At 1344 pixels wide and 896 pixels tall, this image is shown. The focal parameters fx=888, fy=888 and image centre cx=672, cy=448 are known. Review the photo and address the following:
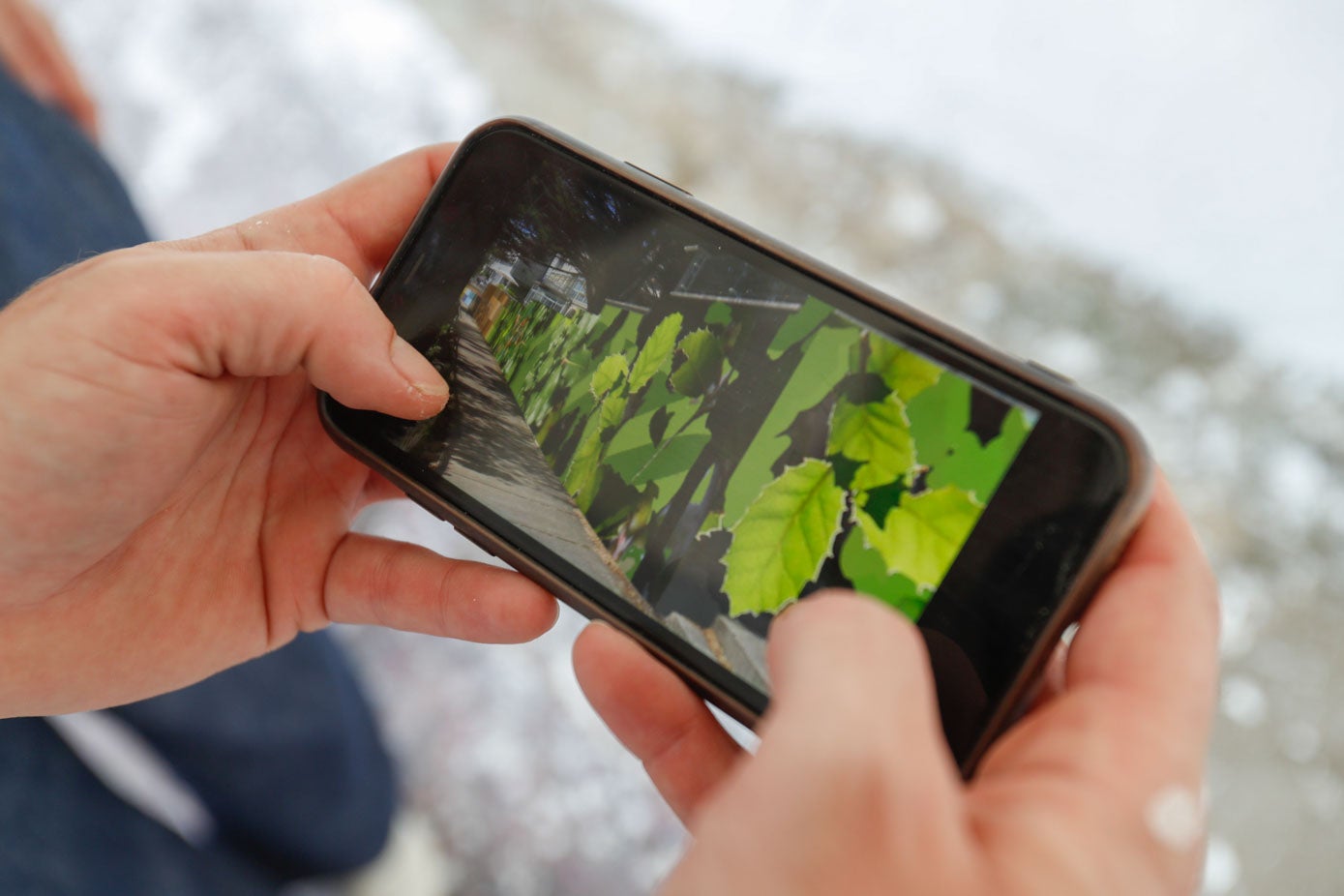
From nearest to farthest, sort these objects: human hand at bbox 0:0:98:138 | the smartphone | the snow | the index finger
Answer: the smartphone → the index finger → human hand at bbox 0:0:98:138 → the snow

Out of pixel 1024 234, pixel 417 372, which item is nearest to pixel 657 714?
pixel 417 372

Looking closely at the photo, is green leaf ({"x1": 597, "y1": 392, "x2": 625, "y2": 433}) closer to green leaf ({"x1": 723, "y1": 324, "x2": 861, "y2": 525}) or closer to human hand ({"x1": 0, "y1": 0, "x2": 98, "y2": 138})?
green leaf ({"x1": 723, "y1": 324, "x2": 861, "y2": 525})

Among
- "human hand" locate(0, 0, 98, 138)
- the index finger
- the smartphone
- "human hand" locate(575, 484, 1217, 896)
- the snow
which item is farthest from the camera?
the snow

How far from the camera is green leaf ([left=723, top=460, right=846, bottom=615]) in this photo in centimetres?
39

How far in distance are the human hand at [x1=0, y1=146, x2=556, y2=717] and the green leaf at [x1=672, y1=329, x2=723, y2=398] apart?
130 mm

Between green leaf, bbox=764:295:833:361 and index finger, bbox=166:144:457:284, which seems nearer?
green leaf, bbox=764:295:833:361

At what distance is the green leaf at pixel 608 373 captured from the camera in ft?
1.47

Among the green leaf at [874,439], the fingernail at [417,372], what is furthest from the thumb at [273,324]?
the green leaf at [874,439]

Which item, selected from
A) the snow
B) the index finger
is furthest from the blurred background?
the index finger

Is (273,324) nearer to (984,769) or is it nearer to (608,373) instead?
(608,373)

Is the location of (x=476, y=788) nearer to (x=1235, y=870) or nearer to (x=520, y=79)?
(x=1235, y=870)

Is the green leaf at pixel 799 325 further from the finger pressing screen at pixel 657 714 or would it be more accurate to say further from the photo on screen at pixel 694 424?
the finger pressing screen at pixel 657 714

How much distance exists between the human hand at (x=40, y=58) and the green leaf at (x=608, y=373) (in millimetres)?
525

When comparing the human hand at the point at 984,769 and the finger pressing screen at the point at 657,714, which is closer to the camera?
the human hand at the point at 984,769
